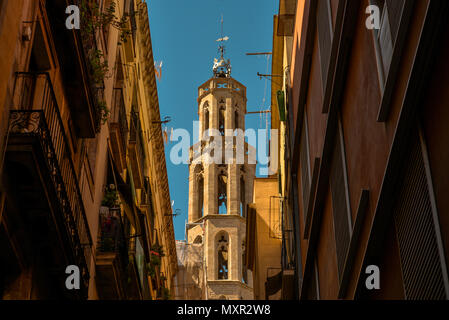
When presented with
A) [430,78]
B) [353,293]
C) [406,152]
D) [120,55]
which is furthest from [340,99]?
[120,55]

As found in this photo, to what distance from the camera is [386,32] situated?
6.97m

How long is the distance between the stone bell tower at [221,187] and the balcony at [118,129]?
39099 millimetres

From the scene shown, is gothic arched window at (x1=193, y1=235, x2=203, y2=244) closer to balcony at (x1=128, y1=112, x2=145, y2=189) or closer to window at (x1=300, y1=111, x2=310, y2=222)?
balcony at (x1=128, y1=112, x2=145, y2=189)

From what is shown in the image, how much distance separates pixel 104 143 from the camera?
587 inches

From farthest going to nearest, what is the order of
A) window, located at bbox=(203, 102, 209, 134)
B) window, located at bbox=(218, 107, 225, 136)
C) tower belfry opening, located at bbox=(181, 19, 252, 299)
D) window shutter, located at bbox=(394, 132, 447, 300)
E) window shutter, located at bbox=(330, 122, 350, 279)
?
1. window, located at bbox=(203, 102, 209, 134)
2. window, located at bbox=(218, 107, 225, 136)
3. tower belfry opening, located at bbox=(181, 19, 252, 299)
4. window shutter, located at bbox=(330, 122, 350, 279)
5. window shutter, located at bbox=(394, 132, 447, 300)

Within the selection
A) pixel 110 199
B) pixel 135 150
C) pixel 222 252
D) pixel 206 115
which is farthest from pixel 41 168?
pixel 206 115

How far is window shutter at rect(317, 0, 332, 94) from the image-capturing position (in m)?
10.4

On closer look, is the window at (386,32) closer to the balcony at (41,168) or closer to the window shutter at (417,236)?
the window shutter at (417,236)

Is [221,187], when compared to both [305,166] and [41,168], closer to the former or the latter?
[305,166]

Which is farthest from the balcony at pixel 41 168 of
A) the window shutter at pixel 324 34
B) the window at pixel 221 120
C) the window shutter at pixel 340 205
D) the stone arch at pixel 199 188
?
the window at pixel 221 120

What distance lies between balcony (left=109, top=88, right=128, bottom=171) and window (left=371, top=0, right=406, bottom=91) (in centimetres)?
912

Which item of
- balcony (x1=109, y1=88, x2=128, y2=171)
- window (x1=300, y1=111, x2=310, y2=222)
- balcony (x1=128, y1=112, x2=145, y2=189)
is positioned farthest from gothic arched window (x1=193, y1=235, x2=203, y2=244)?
window (x1=300, y1=111, x2=310, y2=222)

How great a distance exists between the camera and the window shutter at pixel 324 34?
408 inches

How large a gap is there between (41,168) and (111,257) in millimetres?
5560
